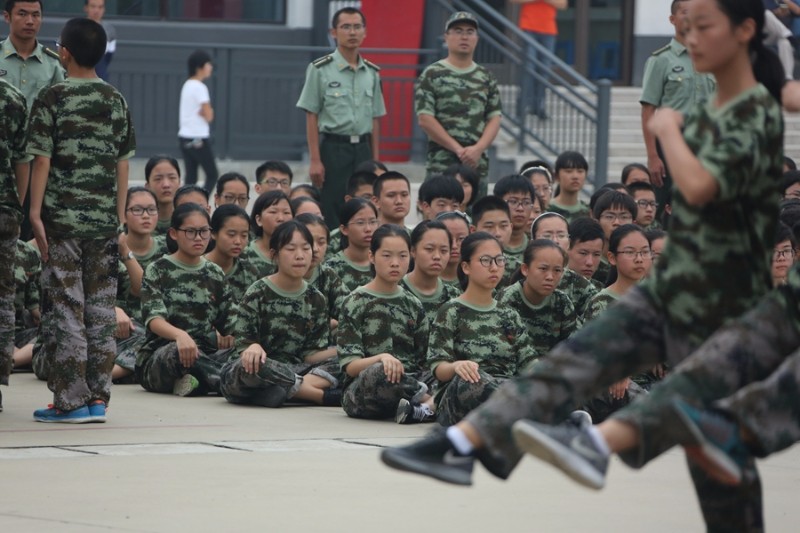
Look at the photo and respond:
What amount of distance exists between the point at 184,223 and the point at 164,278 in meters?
0.33

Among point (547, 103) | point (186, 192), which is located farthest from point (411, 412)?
point (547, 103)

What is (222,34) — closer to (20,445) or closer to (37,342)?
(37,342)

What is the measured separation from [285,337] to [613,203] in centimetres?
283

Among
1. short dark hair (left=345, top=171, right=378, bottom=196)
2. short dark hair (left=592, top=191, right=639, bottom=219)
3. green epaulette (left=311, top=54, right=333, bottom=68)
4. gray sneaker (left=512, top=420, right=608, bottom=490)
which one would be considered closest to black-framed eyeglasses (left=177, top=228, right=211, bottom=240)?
short dark hair (left=345, top=171, right=378, bottom=196)

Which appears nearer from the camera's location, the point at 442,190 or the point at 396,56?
the point at 442,190

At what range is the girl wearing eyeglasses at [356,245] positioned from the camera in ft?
31.6

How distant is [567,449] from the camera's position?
12.9ft

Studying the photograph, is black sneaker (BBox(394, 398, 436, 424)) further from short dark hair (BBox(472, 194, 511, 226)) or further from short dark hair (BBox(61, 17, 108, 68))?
short dark hair (BBox(61, 17, 108, 68))

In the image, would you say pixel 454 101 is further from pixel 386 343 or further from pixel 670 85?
pixel 386 343

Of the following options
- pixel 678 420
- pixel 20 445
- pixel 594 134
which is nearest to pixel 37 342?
pixel 20 445

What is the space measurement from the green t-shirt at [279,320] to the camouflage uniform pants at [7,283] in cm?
138

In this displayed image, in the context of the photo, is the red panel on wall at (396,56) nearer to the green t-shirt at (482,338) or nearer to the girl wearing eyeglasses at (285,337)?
the girl wearing eyeglasses at (285,337)

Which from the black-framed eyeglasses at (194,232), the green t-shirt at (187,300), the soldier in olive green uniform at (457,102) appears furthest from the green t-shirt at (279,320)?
the soldier in olive green uniform at (457,102)

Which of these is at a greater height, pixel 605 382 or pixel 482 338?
pixel 605 382
